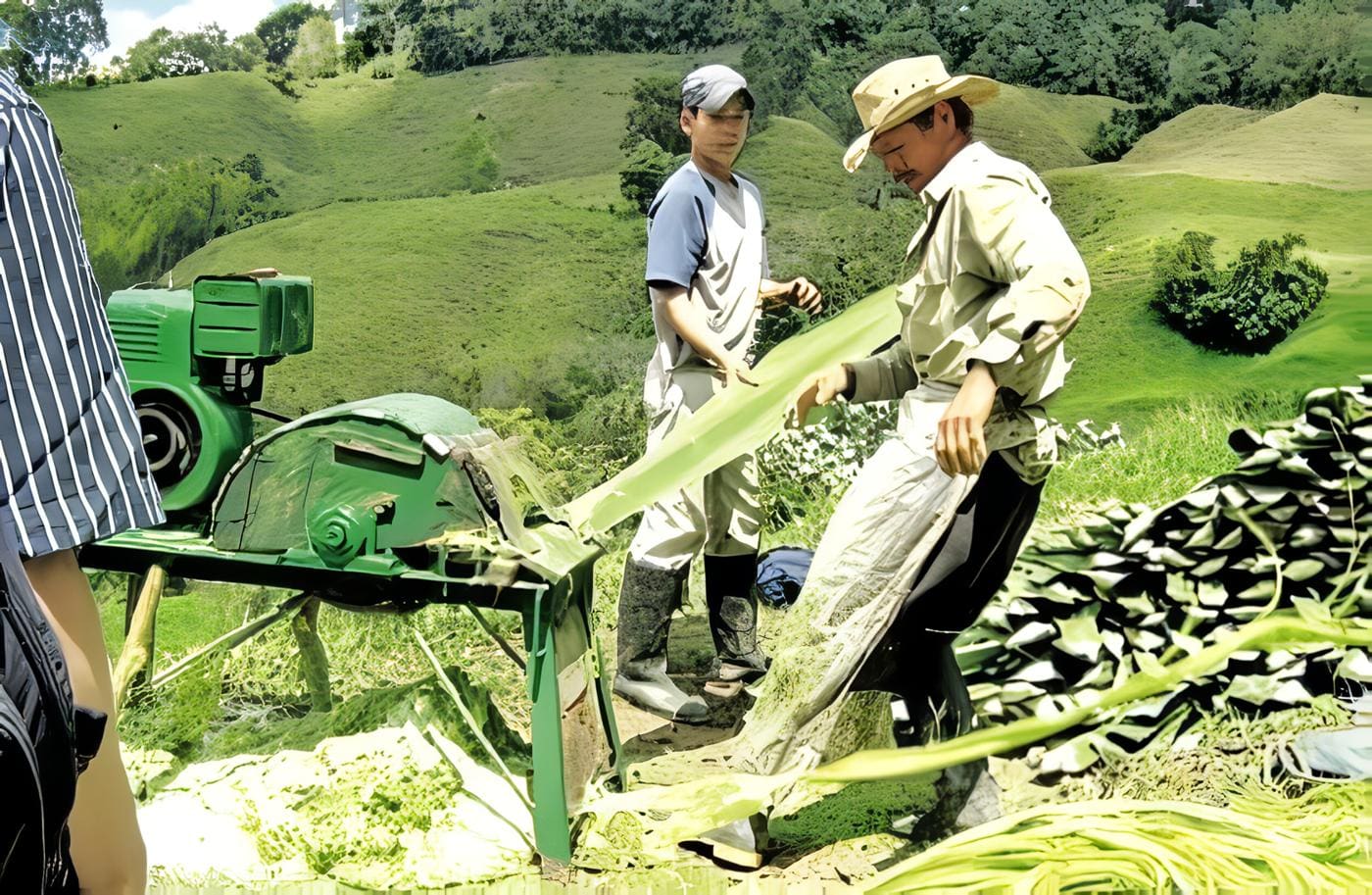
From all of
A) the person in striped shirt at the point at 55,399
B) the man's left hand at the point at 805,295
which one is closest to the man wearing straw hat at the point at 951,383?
the man's left hand at the point at 805,295

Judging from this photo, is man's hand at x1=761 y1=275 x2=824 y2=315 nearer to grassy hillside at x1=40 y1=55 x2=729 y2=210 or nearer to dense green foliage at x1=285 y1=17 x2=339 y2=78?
grassy hillside at x1=40 y1=55 x2=729 y2=210

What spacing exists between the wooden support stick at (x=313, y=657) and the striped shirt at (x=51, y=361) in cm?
289

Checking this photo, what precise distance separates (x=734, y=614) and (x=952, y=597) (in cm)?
107

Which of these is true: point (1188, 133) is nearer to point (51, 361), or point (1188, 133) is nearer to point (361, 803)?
point (361, 803)

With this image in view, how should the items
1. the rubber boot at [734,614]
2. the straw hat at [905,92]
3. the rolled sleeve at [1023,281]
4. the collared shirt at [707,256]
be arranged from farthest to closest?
the rubber boot at [734,614]
the collared shirt at [707,256]
the straw hat at [905,92]
the rolled sleeve at [1023,281]

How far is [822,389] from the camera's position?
4.10 m

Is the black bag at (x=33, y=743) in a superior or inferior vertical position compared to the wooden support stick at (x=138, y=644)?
superior

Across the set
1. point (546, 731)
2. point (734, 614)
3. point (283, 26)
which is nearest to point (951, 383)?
point (734, 614)

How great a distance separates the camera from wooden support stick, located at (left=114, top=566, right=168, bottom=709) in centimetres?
415

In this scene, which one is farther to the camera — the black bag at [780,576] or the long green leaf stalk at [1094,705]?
the black bag at [780,576]

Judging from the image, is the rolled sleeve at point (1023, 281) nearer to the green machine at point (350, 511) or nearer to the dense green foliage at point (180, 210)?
the green machine at point (350, 511)

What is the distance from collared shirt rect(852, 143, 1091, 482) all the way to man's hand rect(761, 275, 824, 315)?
681 mm

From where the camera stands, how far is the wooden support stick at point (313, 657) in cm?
450

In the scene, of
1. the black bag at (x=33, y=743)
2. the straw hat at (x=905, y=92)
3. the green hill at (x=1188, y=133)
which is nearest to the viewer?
the black bag at (x=33, y=743)
